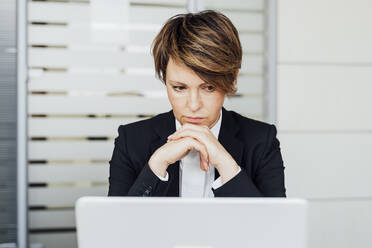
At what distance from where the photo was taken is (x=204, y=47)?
1.45m

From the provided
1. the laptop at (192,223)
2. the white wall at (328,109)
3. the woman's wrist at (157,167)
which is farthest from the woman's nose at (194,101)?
the white wall at (328,109)

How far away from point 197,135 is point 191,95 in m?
0.14

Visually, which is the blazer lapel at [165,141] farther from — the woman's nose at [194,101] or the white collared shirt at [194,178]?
the woman's nose at [194,101]

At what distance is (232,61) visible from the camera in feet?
4.98

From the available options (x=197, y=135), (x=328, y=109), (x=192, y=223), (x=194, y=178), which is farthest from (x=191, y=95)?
(x=328, y=109)

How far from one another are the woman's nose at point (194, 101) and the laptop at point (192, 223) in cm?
77

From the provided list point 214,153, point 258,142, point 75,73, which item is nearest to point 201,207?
point 214,153

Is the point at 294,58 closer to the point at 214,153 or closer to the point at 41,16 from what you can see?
the point at 41,16

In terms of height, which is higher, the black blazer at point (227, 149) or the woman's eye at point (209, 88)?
the woman's eye at point (209, 88)

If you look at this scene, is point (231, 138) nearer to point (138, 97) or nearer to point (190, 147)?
point (190, 147)

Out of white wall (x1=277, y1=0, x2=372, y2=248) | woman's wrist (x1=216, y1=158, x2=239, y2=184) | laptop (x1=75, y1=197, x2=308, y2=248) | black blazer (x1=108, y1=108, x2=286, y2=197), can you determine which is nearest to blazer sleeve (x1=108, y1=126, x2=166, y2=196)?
black blazer (x1=108, y1=108, x2=286, y2=197)

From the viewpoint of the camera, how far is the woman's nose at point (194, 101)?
1.46m

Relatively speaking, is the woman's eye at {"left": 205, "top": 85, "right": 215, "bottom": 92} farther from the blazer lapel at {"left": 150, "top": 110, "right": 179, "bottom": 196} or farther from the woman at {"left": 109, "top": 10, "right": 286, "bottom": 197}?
the blazer lapel at {"left": 150, "top": 110, "right": 179, "bottom": 196}

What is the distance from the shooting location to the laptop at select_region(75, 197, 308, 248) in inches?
28.1
